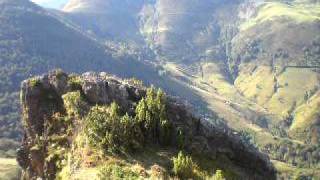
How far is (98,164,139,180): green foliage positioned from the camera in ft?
143

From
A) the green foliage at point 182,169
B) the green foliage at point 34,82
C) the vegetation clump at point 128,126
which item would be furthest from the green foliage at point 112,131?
the green foliage at point 34,82

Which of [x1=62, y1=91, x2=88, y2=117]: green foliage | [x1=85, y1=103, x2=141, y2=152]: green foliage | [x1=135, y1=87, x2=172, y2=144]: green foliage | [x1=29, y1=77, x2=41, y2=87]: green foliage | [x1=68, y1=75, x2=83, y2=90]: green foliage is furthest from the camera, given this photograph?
[x1=29, y1=77, x2=41, y2=87]: green foliage

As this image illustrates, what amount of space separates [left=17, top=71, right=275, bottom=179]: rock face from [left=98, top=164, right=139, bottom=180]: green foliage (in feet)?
54.2

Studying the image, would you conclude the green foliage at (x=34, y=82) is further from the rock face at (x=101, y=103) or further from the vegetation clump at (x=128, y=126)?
the vegetation clump at (x=128, y=126)

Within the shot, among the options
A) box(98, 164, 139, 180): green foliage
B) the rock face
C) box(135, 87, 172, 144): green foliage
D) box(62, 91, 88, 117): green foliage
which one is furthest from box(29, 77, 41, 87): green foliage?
box(98, 164, 139, 180): green foliage

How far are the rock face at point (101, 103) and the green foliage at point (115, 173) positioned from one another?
1653cm

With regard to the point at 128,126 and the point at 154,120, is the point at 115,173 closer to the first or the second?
the point at 128,126

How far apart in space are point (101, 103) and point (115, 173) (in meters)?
21.0

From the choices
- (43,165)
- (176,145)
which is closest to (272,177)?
(176,145)

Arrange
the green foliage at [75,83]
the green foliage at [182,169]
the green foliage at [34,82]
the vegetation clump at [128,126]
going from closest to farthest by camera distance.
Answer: the green foliage at [182,169] < the vegetation clump at [128,126] < the green foliage at [75,83] < the green foliage at [34,82]

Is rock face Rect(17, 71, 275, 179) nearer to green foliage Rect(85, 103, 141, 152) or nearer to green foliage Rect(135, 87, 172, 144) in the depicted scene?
green foliage Rect(135, 87, 172, 144)

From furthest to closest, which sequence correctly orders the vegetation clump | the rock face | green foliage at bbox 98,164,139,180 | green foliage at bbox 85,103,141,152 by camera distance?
1. the rock face
2. the vegetation clump
3. green foliage at bbox 85,103,141,152
4. green foliage at bbox 98,164,139,180

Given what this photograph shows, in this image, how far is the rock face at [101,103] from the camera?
A: 204 ft

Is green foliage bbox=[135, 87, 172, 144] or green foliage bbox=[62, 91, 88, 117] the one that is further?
green foliage bbox=[62, 91, 88, 117]
